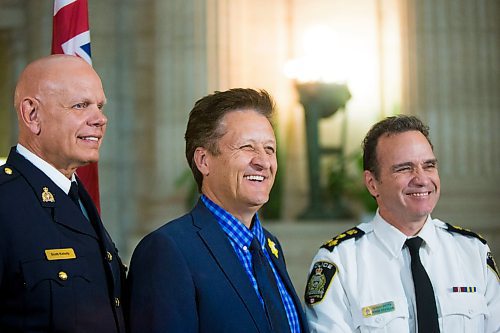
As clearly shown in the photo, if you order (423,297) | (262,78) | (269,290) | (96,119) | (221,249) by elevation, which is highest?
(262,78)

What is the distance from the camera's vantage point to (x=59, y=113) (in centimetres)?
224

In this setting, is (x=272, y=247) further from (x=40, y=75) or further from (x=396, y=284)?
(x=40, y=75)

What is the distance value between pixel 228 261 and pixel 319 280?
562 millimetres

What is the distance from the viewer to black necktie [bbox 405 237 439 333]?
2.74 m

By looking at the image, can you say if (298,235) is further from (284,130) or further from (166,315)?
(166,315)

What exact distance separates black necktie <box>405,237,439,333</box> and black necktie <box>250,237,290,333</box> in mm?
576

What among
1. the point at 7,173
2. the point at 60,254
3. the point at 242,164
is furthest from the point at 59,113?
the point at 242,164

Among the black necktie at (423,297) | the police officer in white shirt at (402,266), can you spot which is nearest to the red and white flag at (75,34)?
the police officer in white shirt at (402,266)

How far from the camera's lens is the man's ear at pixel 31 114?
2.23 m

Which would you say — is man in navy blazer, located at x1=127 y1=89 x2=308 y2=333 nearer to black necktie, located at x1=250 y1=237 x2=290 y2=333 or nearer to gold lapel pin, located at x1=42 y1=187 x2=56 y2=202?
black necktie, located at x1=250 y1=237 x2=290 y2=333

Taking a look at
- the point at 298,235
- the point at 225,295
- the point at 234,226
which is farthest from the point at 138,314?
the point at 298,235

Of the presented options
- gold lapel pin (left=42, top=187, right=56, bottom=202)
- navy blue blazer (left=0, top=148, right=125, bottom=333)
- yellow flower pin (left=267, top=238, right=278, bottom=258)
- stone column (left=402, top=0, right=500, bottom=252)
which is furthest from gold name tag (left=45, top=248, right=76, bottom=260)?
stone column (left=402, top=0, right=500, bottom=252)

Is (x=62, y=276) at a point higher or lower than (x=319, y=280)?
higher

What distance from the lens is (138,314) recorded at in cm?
226
